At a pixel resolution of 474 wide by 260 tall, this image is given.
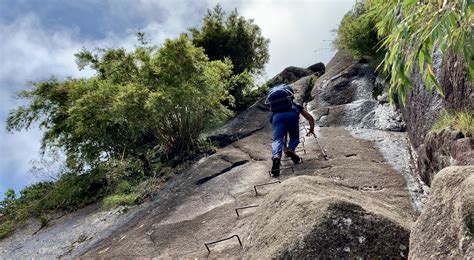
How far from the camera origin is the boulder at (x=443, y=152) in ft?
19.3

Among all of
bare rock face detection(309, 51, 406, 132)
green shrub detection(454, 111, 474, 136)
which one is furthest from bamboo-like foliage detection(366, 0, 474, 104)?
bare rock face detection(309, 51, 406, 132)

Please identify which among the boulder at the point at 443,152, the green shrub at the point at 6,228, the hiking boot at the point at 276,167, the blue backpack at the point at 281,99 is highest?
the blue backpack at the point at 281,99

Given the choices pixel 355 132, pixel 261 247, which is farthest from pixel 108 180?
pixel 261 247

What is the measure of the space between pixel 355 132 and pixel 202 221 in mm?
6135

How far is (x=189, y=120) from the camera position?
13.6 metres

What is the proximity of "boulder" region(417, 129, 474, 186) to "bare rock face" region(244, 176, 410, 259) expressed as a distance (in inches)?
73.6

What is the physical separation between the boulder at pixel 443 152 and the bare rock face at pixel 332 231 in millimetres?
1869

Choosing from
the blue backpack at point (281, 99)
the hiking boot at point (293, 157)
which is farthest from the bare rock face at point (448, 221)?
the blue backpack at point (281, 99)

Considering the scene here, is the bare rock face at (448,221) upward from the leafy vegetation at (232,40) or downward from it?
downward

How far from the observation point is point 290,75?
22688 mm

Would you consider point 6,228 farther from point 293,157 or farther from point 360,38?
point 360,38

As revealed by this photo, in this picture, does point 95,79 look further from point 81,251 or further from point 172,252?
point 172,252

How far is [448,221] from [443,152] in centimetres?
384

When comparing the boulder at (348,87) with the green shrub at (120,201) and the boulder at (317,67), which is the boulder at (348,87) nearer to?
the boulder at (317,67)
